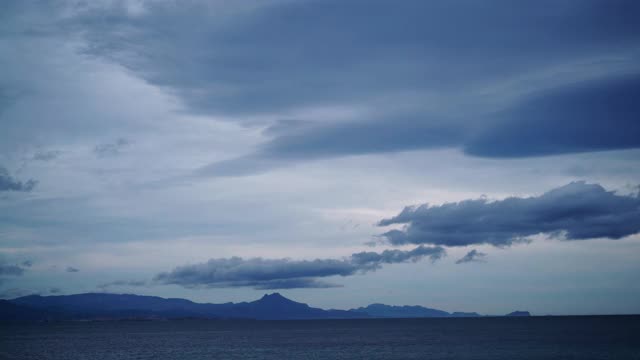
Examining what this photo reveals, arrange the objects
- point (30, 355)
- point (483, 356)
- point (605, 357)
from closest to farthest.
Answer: point (605, 357)
point (483, 356)
point (30, 355)

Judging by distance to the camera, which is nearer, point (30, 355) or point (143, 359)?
point (143, 359)

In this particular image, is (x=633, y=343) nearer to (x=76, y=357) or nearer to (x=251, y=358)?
(x=251, y=358)

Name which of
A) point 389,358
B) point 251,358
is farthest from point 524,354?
point 251,358

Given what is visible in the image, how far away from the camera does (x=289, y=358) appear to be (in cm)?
12656

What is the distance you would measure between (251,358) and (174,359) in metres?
16.2

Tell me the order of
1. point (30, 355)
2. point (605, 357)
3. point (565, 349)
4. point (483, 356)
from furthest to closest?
point (30, 355) → point (565, 349) → point (483, 356) → point (605, 357)

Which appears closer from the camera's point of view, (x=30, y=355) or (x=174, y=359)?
(x=174, y=359)

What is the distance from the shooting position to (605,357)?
112 metres

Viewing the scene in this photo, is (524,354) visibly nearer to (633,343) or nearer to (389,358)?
(389,358)

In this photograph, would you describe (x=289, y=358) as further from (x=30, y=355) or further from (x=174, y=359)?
(x=30, y=355)

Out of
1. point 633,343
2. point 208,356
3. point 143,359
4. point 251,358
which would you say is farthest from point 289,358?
point 633,343

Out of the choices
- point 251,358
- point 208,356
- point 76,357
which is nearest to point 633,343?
point 251,358

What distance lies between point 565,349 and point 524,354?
16.2 meters

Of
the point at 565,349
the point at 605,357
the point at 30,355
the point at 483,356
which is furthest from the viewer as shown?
the point at 30,355
